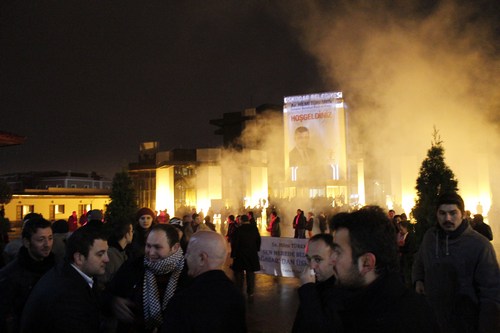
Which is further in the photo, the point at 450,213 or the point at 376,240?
the point at 450,213

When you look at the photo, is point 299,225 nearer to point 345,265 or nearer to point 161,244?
point 161,244

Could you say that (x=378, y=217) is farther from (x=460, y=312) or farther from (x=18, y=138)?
(x=18, y=138)

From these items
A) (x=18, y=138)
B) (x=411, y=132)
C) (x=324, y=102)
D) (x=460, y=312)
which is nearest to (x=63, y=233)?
(x=460, y=312)

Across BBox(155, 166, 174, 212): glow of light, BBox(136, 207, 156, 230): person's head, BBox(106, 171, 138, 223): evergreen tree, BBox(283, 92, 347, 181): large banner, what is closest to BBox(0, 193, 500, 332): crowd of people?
BBox(136, 207, 156, 230): person's head

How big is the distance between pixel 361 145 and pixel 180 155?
1511 cm

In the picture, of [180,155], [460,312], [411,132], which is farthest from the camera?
[180,155]

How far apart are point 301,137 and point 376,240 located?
27.0m

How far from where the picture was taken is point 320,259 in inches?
112

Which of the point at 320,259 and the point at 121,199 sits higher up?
the point at 121,199

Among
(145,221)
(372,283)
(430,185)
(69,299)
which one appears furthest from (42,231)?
(430,185)

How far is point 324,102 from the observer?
2822 centimetres

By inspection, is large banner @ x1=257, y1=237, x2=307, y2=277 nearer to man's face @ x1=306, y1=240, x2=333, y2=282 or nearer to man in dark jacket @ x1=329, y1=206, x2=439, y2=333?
man's face @ x1=306, y1=240, x2=333, y2=282

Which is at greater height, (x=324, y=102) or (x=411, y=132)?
(x=324, y=102)

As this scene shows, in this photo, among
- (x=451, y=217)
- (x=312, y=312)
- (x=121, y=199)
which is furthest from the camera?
(x=121, y=199)
